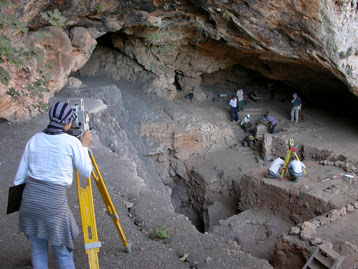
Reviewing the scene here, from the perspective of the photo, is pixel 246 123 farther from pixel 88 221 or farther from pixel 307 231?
pixel 88 221

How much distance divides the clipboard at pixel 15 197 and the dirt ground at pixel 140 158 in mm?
944

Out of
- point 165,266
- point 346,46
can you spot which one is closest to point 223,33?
point 346,46

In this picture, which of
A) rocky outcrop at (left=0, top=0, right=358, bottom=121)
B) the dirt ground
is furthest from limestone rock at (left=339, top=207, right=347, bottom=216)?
rocky outcrop at (left=0, top=0, right=358, bottom=121)

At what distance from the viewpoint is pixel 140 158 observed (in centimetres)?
1005

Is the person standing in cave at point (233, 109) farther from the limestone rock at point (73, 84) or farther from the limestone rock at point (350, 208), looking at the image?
the limestone rock at point (350, 208)

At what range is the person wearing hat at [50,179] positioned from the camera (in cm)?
242

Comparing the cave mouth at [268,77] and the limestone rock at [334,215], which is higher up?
the cave mouth at [268,77]

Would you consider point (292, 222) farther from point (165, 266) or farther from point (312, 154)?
point (165, 266)

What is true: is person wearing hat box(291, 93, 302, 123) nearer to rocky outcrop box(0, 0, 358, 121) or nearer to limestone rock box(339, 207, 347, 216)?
rocky outcrop box(0, 0, 358, 121)

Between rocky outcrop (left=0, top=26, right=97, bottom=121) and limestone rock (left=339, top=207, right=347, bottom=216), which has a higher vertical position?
rocky outcrop (left=0, top=26, right=97, bottom=121)

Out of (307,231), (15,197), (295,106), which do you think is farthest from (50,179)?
(295,106)

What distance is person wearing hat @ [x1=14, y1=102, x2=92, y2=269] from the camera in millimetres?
2418

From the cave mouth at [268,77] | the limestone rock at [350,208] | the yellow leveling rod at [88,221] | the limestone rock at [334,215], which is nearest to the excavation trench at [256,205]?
the limestone rock at [350,208]

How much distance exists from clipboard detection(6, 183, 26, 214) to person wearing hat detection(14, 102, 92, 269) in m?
0.04
